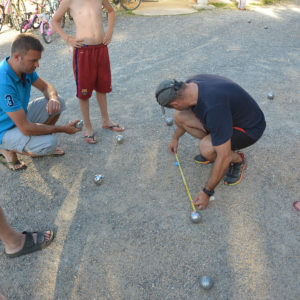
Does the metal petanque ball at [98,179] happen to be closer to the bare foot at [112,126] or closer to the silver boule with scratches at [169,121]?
the bare foot at [112,126]

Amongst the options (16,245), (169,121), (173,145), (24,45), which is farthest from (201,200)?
(24,45)

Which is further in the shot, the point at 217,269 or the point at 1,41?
the point at 1,41

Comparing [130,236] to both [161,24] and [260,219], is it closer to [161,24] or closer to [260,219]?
[260,219]

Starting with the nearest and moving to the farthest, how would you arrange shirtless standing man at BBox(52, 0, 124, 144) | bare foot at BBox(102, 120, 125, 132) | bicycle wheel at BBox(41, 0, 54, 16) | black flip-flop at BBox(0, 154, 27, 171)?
shirtless standing man at BBox(52, 0, 124, 144) → black flip-flop at BBox(0, 154, 27, 171) → bare foot at BBox(102, 120, 125, 132) → bicycle wheel at BBox(41, 0, 54, 16)

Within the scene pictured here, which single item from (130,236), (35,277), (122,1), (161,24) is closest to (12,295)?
(35,277)

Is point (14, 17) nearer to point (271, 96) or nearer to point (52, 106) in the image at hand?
point (52, 106)

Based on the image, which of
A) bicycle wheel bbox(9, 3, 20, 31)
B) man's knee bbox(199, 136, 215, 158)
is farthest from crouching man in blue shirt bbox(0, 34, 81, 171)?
bicycle wheel bbox(9, 3, 20, 31)

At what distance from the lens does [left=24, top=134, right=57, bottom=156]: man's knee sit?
344 centimetres

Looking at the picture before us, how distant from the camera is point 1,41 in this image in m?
8.46

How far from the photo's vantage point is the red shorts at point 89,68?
3.63m

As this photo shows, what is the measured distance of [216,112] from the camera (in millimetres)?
2555

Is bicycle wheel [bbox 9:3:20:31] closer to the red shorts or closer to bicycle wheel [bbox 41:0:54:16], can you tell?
bicycle wheel [bbox 41:0:54:16]

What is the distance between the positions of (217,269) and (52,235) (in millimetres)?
1687

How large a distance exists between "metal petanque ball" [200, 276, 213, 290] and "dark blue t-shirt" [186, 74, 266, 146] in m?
1.23
